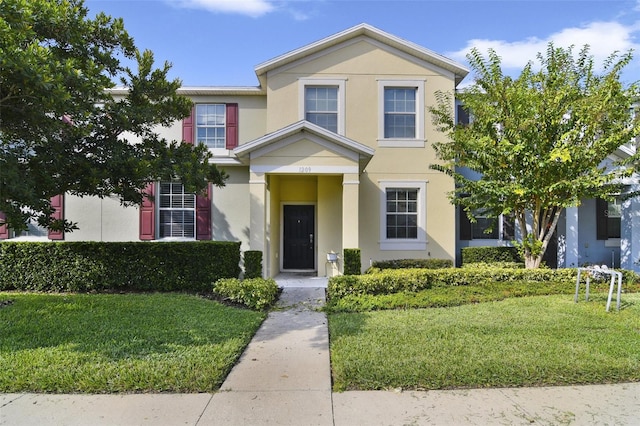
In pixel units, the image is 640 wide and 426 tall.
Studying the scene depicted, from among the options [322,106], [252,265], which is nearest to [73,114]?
[252,265]

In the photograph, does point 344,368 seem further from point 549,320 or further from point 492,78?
point 492,78

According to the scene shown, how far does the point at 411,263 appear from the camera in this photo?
11.7 meters

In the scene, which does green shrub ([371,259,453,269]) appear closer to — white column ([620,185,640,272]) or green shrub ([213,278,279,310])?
green shrub ([213,278,279,310])

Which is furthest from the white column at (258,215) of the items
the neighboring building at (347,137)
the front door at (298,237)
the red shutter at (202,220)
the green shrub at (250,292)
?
the red shutter at (202,220)

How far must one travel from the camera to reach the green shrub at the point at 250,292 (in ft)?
26.3

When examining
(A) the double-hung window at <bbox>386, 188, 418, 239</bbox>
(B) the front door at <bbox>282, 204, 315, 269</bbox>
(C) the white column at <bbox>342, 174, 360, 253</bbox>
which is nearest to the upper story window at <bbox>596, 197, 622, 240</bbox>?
(A) the double-hung window at <bbox>386, 188, 418, 239</bbox>

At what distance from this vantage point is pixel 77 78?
6516mm

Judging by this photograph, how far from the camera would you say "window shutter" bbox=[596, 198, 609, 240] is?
538 inches

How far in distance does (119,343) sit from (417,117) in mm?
10433

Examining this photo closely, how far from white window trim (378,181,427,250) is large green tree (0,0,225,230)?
5.47 meters

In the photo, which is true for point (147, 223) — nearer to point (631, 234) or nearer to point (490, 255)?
point (490, 255)

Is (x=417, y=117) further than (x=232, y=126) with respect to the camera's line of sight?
No

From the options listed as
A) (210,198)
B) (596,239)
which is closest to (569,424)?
(210,198)

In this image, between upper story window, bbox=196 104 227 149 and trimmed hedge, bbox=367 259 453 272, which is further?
upper story window, bbox=196 104 227 149
